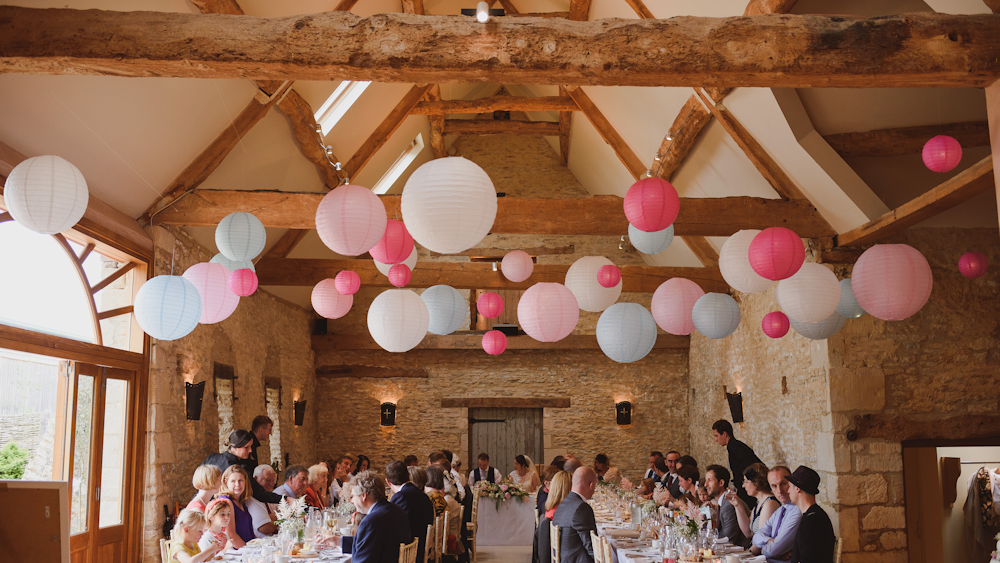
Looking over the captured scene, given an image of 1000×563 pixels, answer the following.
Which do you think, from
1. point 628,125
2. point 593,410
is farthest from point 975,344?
point 593,410

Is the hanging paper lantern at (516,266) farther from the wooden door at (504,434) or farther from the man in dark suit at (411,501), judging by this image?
the wooden door at (504,434)

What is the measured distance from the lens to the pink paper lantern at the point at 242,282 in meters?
5.43

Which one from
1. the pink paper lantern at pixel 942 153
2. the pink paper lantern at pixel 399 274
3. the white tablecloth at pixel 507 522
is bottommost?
the white tablecloth at pixel 507 522

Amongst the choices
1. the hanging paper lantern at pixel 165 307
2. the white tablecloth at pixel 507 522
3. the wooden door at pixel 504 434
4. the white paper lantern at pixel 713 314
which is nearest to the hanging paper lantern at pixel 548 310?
the white paper lantern at pixel 713 314

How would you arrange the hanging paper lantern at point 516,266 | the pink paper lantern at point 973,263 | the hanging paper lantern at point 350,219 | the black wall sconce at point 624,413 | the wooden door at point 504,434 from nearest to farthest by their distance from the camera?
1. the hanging paper lantern at point 350,219
2. the pink paper lantern at point 973,263
3. the hanging paper lantern at point 516,266
4. the black wall sconce at point 624,413
5. the wooden door at point 504,434

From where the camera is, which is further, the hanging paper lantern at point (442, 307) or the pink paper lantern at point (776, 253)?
the hanging paper lantern at point (442, 307)

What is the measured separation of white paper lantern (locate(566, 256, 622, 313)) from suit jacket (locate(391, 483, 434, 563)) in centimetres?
202

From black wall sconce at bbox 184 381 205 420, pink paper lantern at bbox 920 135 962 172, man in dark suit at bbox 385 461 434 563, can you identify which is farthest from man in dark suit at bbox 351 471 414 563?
pink paper lantern at bbox 920 135 962 172

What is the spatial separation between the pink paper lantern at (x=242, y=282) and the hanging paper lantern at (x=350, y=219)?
1617mm

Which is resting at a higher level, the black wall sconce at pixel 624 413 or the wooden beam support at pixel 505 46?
the wooden beam support at pixel 505 46

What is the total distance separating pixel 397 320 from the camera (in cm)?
505

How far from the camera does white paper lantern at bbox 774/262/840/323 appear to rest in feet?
15.7

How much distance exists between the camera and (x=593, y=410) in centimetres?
1190

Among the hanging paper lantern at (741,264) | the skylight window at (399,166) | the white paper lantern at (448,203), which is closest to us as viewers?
the white paper lantern at (448,203)
